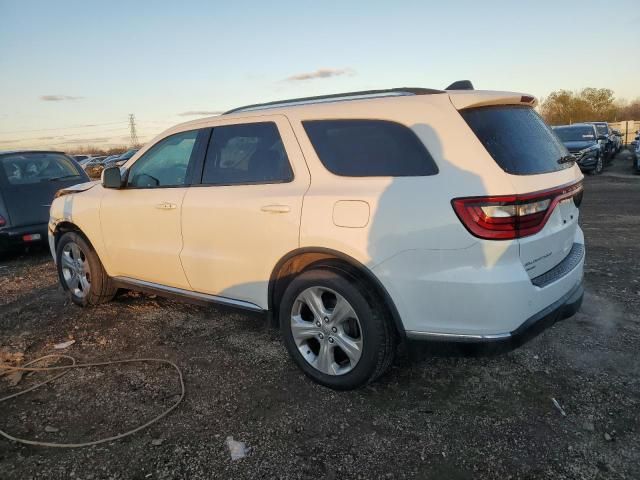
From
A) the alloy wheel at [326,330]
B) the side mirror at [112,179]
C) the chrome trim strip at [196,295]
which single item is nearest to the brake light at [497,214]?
the alloy wheel at [326,330]

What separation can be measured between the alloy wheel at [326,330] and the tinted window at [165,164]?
1.52 meters

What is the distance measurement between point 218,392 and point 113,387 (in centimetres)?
76

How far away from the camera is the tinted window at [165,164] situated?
3.97 m

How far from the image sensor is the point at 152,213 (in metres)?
4.04

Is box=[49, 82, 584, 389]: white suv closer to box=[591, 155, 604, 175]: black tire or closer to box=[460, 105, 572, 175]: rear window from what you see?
box=[460, 105, 572, 175]: rear window

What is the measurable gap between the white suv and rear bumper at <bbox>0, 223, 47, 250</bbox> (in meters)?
4.25

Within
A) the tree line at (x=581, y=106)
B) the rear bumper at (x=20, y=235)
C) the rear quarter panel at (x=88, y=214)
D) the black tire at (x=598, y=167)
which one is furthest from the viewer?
the tree line at (x=581, y=106)

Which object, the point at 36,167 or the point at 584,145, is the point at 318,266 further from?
the point at 584,145

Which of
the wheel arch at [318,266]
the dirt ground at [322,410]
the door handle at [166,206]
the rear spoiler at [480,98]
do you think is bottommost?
the dirt ground at [322,410]

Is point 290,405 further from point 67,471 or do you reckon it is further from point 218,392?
point 67,471

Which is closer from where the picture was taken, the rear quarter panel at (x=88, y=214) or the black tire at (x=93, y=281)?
the rear quarter panel at (x=88, y=214)

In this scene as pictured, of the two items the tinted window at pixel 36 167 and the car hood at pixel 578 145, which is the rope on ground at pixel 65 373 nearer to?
the tinted window at pixel 36 167

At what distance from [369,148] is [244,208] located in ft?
3.23

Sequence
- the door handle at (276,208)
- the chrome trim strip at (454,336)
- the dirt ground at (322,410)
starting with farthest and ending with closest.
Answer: the door handle at (276,208)
the chrome trim strip at (454,336)
the dirt ground at (322,410)
